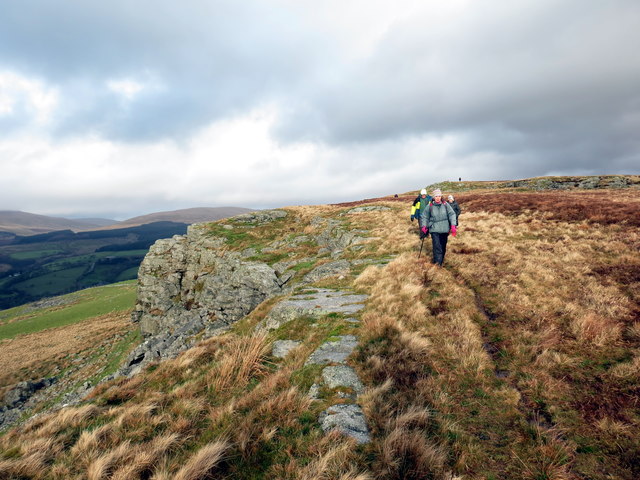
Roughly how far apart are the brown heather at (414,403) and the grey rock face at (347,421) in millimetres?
129

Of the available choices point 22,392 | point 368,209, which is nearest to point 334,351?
point 368,209

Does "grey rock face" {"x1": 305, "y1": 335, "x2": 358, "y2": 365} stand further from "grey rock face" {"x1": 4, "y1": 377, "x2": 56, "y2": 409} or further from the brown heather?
"grey rock face" {"x1": 4, "y1": 377, "x2": 56, "y2": 409}

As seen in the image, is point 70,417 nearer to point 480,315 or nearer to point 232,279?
point 480,315

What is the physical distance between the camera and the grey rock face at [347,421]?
379 centimetres

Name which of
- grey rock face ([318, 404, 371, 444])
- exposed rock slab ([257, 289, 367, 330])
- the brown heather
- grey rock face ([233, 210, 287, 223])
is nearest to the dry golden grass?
the brown heather

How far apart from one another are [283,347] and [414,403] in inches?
151

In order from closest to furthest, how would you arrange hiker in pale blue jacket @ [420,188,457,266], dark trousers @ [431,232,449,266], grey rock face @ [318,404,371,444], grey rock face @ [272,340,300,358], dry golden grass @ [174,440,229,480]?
dry golden grass @ [174,440,229,480] < grey rock face @ [318,404,371,444] < grey rock face @ [272,340,300,358] < hiker in pale blue jacket @ [420,188,457,266] < dark trousers @ [431,232,449,266]

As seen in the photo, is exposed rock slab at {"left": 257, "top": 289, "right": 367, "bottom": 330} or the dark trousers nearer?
exposed rock slab at {"left": 257, "top": 289, "right": 367, "bottom": 330}

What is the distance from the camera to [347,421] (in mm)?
4059

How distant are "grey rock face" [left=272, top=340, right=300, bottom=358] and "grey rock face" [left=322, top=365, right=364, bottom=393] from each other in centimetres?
172

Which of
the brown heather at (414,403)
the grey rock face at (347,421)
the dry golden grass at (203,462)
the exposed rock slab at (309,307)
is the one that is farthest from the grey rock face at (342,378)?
the exposed rock slab at (309,307)

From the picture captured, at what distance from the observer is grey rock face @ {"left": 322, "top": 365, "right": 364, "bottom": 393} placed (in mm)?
4973

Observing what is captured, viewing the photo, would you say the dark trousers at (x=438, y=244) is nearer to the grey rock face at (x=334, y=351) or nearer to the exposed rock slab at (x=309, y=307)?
the exposed rock slab at (x=309, y=307)

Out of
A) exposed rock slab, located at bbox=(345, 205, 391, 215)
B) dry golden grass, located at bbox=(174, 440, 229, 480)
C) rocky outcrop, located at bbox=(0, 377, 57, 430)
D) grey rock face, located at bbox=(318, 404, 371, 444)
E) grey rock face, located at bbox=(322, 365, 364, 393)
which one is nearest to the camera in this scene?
dry golden grass, located at bbox=(174, 440, 229, 480)
